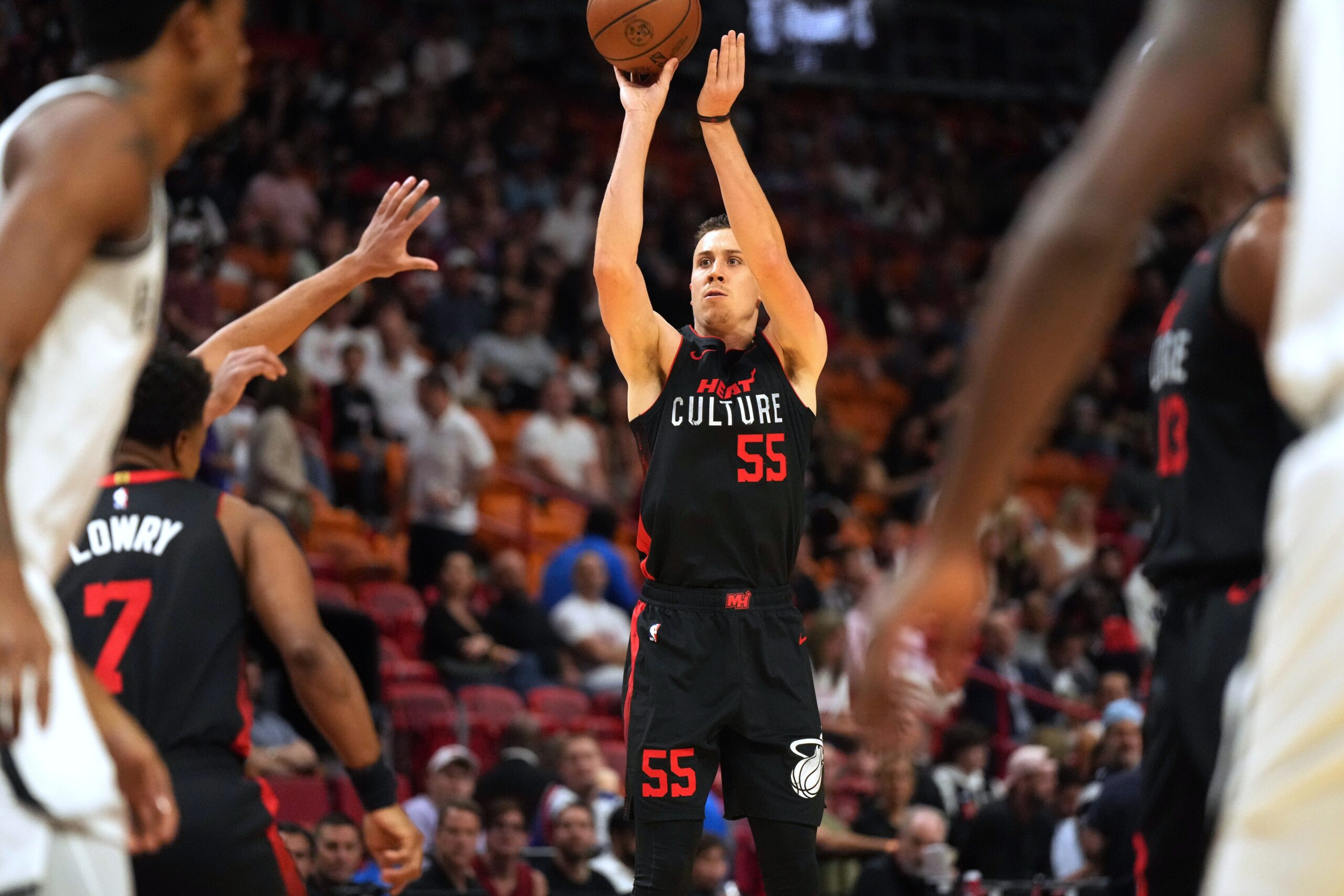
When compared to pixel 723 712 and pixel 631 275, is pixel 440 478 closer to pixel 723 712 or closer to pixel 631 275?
pixel 631 275

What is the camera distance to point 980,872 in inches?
354

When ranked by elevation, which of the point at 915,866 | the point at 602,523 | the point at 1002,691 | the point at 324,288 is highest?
the point at 602,523

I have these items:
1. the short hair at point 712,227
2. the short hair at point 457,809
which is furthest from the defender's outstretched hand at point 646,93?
the short hair at point 457,809

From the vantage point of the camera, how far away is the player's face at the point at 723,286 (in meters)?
5.37

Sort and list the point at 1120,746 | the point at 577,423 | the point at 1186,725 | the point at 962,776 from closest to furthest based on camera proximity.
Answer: the point at 1186,725, the point at 1120,746, the point at 962,776, the point at 577,423

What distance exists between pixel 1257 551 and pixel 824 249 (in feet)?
56.5

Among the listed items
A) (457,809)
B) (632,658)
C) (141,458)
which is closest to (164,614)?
(141,458)

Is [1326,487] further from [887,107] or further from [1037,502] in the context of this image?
[887,107]

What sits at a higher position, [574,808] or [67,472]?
[67,472]

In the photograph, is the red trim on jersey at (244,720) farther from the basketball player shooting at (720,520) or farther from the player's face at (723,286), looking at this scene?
the player's face at (723,286)

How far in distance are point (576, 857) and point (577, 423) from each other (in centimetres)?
583

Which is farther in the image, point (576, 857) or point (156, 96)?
point (576, 857)

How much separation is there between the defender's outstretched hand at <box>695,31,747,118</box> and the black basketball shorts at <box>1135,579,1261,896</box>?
285cm

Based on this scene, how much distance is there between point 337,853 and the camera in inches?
288
